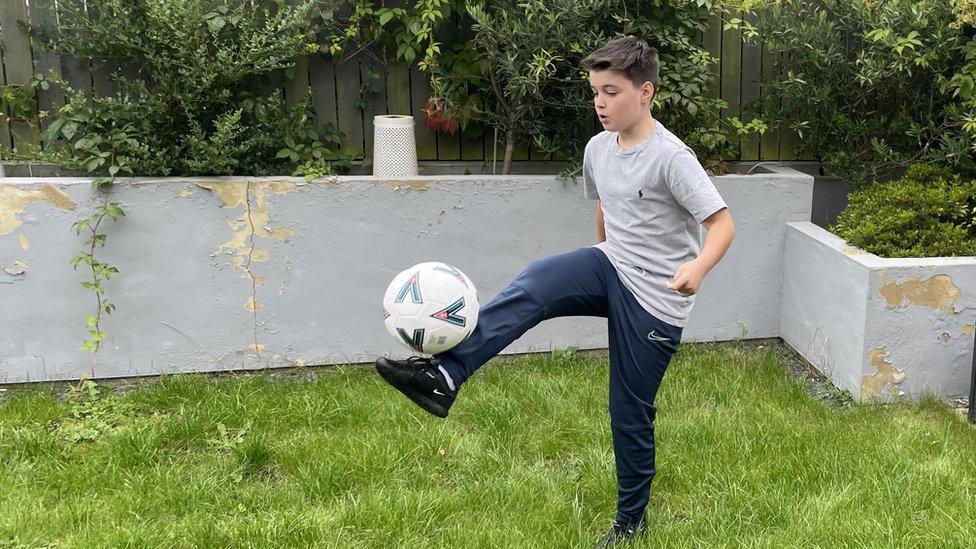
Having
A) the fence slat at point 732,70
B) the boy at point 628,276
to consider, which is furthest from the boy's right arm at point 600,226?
the fence slat at point 732,70

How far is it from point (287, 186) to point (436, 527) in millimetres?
2053

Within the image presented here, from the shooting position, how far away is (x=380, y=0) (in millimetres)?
4918

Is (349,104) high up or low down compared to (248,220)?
up

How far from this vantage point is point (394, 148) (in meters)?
4.75

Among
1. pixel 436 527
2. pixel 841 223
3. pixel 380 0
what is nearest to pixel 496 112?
pixel 380 0

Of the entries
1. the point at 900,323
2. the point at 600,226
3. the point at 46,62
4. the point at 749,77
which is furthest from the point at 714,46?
the point at 46,62

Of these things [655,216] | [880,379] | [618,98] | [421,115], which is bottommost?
[880,379]

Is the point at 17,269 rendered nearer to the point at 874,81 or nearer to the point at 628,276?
the point at 628,276

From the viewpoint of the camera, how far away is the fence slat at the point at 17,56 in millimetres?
4602

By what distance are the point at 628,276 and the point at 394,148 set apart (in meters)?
2.20

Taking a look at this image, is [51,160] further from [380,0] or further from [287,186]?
[380,0]

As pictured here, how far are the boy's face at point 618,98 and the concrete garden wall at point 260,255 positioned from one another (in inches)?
74.0

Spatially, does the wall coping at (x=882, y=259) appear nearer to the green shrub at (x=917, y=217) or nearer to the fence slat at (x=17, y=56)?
the green shrub at (x=917, y=217)

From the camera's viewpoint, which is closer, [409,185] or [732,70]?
[409,185]
